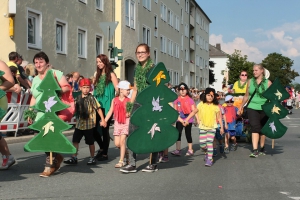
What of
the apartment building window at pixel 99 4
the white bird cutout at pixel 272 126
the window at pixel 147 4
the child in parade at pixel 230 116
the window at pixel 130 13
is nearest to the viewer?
the white bird cutout at pixel 272 126

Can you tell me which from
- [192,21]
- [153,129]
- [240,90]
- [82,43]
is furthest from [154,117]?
[192,21]

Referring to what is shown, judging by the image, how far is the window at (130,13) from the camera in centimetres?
3362

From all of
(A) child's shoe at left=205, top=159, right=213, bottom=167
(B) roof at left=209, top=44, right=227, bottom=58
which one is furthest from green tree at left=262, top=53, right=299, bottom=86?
(A) child's shoe at left=205, top=159, right=213, bottom=167

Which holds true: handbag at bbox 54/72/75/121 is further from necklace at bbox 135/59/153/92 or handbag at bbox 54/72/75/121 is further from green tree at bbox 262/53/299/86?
green tree at bbox 262/53/299/86

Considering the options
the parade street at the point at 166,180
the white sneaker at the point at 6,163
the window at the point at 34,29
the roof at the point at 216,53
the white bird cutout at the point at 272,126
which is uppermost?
the roof at the point at 216,53

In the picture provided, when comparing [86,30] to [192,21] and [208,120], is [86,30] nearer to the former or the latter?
[208,120]

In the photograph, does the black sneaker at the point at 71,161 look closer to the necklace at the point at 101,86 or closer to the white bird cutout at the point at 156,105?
the necklace at the point at 101,86

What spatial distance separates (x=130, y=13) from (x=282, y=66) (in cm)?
9288

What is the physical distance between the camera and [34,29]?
2097cm

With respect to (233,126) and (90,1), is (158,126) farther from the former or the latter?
(90,1)

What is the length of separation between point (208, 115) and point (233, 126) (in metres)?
2.81

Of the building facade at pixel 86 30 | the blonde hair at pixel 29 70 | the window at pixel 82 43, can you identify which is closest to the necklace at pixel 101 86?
the blonde hair at pixel 29 70

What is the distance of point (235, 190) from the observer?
20.9 ft

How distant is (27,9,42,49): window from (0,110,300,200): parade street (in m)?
11.5
